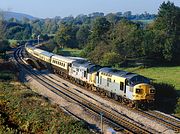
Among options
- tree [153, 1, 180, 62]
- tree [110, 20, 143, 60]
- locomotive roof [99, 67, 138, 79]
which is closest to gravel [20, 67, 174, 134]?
locomotive roof [99, 67, 138, 79]

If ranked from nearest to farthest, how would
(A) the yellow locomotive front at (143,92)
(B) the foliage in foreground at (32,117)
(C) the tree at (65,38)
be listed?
(B) the foliage in foreground at (32,117)
(A) the yellow locomotive front at (143,92)
(C) the tree at (65,38)

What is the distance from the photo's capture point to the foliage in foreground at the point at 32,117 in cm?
2515

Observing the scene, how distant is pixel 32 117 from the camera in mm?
27703

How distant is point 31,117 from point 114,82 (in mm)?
11486

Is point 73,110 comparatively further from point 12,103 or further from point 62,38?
point 62,38

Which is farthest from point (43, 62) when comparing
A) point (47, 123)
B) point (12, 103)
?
point (47, 123)

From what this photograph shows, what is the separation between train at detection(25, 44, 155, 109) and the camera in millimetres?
33188

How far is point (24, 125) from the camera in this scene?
86.6 feet

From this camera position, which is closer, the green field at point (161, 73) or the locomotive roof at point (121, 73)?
the locomotive roof at point (121, 73)

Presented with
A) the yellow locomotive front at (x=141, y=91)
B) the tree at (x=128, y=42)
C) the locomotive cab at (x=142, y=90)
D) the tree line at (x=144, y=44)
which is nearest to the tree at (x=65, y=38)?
the tree line at (x=144, y=44)

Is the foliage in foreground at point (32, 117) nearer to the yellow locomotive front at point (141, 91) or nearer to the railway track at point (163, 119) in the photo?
the railway track at point (163, 119)

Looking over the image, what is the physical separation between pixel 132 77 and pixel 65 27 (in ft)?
300

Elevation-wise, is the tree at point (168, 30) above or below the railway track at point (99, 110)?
above

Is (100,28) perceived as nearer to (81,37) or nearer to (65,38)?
(81,37)
